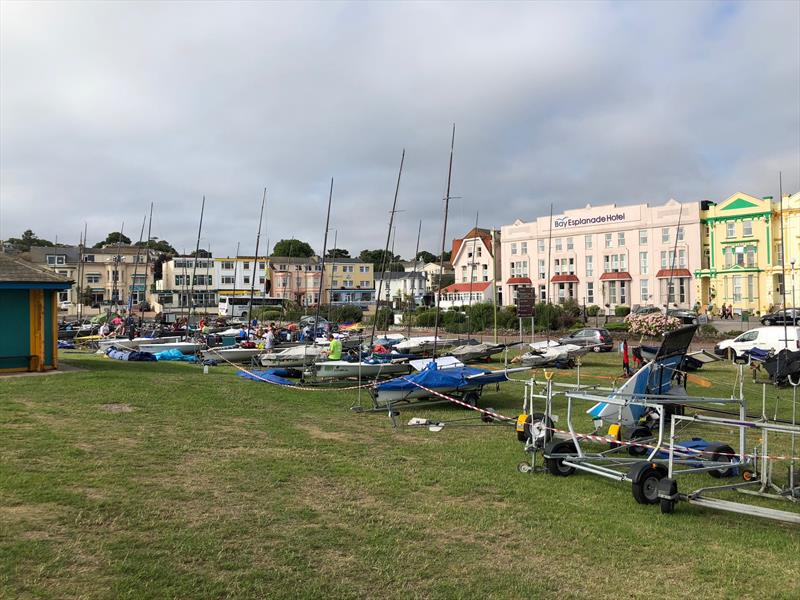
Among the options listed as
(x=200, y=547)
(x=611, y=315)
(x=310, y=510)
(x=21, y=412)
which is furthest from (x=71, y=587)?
(x=611, y=315)

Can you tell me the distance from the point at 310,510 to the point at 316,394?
37.3 ft

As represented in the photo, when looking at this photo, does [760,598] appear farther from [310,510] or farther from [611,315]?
[611,315]

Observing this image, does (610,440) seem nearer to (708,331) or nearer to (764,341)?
(764,341)

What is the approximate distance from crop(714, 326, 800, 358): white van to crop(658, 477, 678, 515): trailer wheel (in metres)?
23.2

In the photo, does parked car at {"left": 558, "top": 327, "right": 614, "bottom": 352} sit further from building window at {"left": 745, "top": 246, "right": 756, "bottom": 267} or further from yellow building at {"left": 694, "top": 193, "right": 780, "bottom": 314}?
building window at {"left": 745, "top": 246, "right": 756, "bottom": 267}

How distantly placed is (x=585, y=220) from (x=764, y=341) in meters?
48.5

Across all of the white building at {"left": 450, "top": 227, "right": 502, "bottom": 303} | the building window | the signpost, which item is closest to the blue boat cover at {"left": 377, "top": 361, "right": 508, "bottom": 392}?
the signpost

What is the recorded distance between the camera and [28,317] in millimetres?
19391

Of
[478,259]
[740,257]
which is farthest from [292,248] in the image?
[740,257]

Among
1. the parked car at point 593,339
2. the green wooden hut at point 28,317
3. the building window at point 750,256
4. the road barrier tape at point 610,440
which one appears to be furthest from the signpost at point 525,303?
the building window at point 750,256

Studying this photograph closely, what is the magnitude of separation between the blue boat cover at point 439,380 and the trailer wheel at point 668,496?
8952mm

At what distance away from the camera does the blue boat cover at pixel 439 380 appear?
1661 centimetres

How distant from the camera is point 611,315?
68438mm

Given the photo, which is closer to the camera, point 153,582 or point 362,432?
point 153,582
